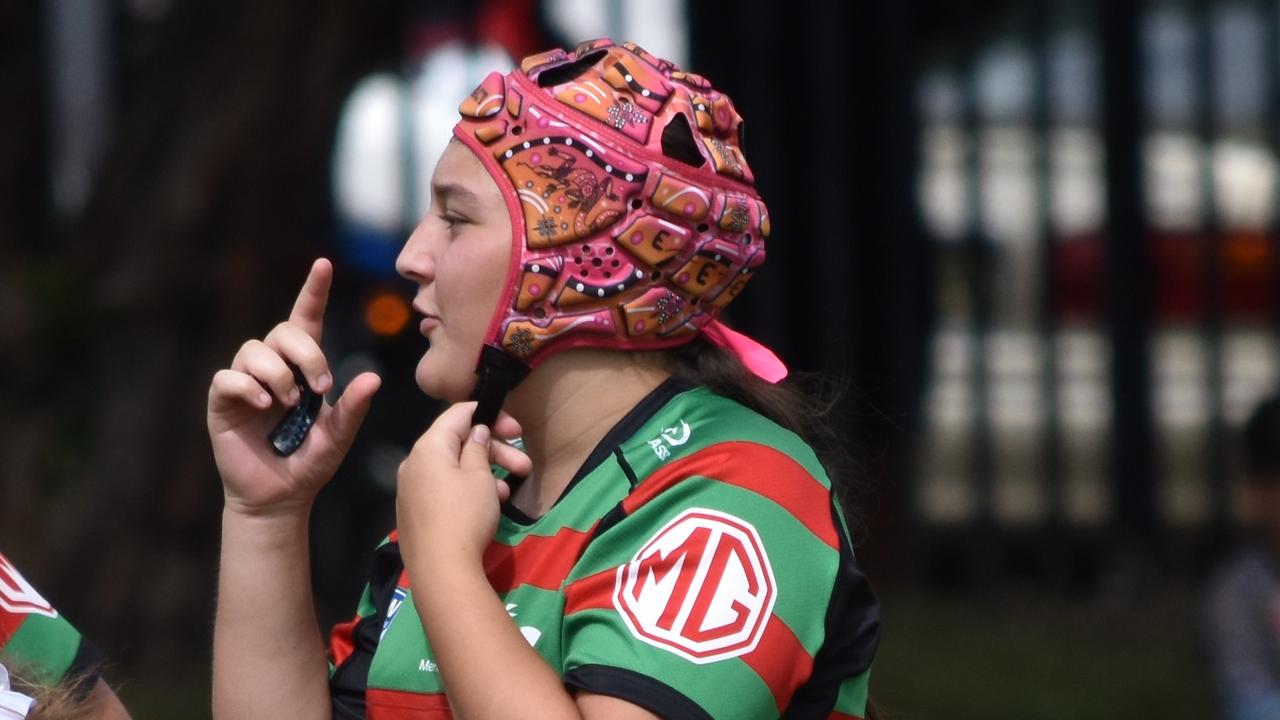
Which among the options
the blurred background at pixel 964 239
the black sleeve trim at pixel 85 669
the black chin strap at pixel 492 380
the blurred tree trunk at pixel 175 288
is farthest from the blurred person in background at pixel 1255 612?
the blurred tree trunk at pixel 175 288

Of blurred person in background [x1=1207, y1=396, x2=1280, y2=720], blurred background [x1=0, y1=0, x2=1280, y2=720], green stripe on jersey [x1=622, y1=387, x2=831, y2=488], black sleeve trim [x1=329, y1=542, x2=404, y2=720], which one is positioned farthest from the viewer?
blurred background [x1=0, y1=0, x2=1280, y2=720]

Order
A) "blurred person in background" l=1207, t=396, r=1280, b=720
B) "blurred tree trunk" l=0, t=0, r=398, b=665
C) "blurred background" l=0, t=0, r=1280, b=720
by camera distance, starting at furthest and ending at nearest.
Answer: "blurred background" l=0, t=0, r=1280, b=720
"blurred tree trunk" l=0, t=0, r=398, b=665
"blurred person in background" l=1207, t=396, r=1280, b=720

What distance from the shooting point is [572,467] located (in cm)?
211

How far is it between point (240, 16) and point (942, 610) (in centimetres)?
360

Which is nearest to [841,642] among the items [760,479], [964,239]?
[760,479]

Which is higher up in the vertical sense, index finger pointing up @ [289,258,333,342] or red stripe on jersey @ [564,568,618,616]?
index finger pointing up @ [289,258,333,342]

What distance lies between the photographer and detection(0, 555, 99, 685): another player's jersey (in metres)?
2.04

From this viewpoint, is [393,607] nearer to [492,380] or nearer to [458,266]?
[492,380]

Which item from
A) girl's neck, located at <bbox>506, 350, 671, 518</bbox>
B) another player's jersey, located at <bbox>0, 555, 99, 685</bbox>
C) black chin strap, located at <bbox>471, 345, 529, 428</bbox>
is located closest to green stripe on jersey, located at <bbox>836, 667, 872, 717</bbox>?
girl's neck, located at <bbox>506, 350, 671, 518</bbox>

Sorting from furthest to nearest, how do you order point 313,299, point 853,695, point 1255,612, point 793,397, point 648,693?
point 1255,612
point 793,397
point 313,299
point 853,695
point 648,693

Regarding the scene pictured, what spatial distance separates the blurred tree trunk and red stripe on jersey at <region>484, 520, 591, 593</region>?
13.4ft

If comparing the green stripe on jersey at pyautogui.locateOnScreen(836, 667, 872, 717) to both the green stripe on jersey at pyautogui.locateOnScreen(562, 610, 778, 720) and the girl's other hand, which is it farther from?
the girl's other hand

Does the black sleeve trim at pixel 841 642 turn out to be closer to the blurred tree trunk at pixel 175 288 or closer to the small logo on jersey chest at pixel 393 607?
the small logo on jersey chest at pixel 393 607

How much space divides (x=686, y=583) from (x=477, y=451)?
0.32 meters
